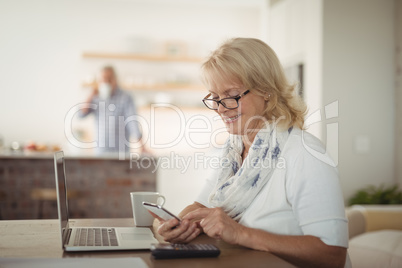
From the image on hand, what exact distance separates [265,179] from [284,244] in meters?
0.25

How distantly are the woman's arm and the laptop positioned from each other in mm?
200

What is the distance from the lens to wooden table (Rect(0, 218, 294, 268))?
108cm

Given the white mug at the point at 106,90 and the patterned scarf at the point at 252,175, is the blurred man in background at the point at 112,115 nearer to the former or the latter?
the white mug at the point at 106,90

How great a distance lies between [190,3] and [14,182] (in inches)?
153

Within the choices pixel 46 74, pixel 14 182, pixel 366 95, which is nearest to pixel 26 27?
pixel 46 74

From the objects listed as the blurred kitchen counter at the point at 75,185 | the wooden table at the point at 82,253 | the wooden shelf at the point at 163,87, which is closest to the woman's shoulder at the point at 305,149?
the wooden table at the point at 82,253

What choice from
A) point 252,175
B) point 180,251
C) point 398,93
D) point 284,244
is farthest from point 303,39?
point 180,251

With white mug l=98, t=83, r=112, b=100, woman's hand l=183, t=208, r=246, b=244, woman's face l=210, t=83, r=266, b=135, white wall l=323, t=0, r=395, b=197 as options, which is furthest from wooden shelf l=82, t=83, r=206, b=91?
woman's hand l=183, t=208, r=246, b=244

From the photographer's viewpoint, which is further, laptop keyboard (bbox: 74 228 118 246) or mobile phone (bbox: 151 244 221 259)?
laptop keyboard (bbox: 74 228 118 246)

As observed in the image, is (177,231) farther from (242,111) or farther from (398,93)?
(398,93)

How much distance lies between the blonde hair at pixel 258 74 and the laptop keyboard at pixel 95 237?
0.59m

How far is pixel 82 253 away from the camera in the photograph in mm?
1164

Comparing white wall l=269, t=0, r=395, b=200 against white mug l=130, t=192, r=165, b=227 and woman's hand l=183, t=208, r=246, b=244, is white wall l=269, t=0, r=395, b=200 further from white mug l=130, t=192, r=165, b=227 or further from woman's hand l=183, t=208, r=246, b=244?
woman's hand l=183, t=208, r=246, b=244

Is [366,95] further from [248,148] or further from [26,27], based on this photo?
[26,27]
